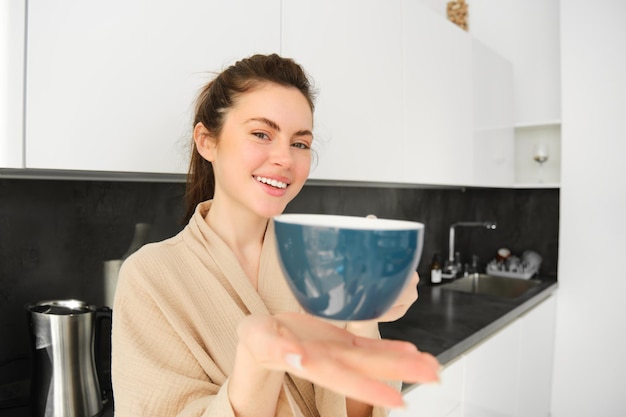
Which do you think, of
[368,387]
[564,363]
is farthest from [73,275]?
[564,363]

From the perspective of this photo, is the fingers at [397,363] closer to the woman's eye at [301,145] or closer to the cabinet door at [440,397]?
the woman's eye at [301,145]

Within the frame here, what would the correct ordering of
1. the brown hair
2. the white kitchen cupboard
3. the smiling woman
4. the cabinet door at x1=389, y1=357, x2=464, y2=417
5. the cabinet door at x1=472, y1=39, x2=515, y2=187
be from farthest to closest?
the cabinet door at x1=472, y1=39, x2=515, y2=187 → the cabinet door at x1=389, y1=357, x2=464, y2=417 → the brown hair → the white kitchen cupboard → the smiling woman

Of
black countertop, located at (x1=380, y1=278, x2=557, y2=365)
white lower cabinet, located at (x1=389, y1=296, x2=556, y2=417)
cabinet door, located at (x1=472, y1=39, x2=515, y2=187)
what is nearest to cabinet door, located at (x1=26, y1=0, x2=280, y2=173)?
white lower cabinet, located at (x1=389, y1=296, x2=556, y2=417)

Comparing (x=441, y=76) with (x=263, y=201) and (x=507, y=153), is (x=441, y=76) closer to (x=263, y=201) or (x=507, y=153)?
(x=507, y=153)

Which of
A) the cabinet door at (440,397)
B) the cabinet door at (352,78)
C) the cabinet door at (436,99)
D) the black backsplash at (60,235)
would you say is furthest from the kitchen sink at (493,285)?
the black backsplash at (60,235)

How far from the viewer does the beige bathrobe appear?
0.63m

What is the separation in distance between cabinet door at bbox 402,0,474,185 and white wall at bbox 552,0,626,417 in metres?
0.64

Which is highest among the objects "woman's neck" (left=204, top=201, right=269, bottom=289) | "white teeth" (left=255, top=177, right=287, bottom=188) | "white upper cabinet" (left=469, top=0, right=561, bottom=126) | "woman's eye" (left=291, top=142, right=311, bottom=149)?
"white upper cabinet" (left=469, top=0, right=561, bottom=126)

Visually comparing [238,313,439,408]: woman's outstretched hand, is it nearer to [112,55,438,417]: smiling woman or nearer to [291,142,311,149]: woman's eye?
[112,55,438,417]: smiling woman

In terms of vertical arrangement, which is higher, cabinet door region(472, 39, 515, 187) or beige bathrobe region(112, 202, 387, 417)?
cabinet door region(472, 39, 515, 187)

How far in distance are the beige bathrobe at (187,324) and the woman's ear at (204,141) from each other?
0.12 metres

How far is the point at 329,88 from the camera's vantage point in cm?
132

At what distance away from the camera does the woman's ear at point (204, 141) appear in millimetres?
854

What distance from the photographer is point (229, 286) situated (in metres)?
0.78
